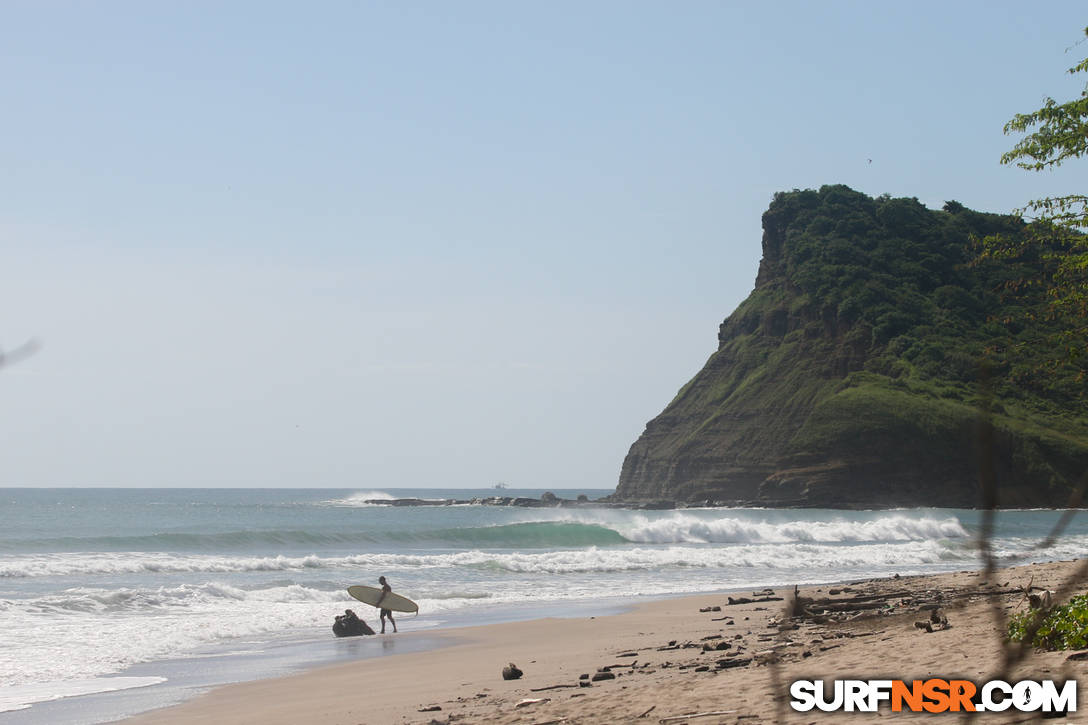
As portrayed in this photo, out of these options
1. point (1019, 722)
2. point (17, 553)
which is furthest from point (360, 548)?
point (1019, 722)

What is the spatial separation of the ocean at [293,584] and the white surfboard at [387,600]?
15.3 inches

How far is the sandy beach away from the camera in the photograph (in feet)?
24.4

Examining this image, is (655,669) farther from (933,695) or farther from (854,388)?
(854,388)

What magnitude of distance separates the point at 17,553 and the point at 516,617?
25.3 meters

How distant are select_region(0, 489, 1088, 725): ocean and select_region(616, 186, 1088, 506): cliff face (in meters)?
36.8

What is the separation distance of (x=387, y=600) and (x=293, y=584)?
7.38 meters

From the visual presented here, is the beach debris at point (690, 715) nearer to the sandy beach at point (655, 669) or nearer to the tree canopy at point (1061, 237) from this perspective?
the sandy beach at point (655, 669)

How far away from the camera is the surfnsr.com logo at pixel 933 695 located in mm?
5461

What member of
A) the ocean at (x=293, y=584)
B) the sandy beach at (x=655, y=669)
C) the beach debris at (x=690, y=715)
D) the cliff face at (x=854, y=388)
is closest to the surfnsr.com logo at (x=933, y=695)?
the sandy beach at (x=655, y=669)

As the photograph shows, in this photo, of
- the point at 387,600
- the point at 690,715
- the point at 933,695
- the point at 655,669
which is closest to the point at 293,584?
the point at 387,600

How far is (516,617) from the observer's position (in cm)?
1852

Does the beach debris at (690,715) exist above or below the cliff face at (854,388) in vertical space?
below

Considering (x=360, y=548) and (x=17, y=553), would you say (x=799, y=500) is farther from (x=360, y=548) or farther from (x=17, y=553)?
(x=17, y=553)

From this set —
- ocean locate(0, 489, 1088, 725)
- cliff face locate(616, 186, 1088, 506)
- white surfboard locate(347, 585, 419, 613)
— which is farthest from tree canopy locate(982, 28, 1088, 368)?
cliff face locate(616, 186, 1088, 506)
